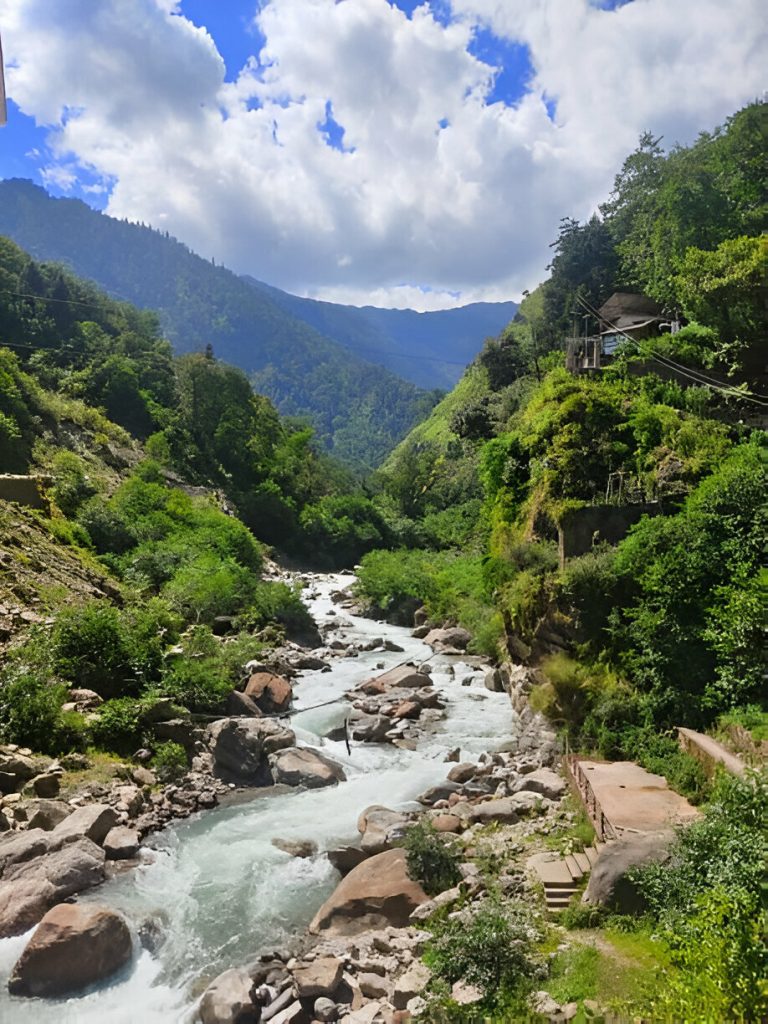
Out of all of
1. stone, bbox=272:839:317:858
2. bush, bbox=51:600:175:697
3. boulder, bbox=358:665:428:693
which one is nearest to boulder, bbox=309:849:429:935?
stone, bbox=272:839:317:858

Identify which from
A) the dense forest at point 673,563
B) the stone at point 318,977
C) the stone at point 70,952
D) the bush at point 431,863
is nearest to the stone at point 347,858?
the bush at point 431,863

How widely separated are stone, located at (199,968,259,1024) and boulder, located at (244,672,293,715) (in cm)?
942

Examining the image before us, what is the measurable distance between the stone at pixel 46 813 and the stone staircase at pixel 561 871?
763 centimetres

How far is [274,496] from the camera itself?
49.5 metres

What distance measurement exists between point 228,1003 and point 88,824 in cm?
449

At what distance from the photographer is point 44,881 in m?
9.23

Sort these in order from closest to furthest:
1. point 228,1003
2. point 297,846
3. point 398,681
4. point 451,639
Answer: point 228,1003 → point 297,846 → point 398,681 → point 451,639

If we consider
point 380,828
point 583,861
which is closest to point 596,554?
point 583,861

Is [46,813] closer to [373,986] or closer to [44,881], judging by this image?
[44,881]

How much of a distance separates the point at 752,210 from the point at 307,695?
82.6ft

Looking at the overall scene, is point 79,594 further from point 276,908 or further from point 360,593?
point 360,593

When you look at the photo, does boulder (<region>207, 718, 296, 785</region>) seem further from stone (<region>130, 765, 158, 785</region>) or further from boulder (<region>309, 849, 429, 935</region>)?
boulder (<region>309, 849, 429, 935</region>)

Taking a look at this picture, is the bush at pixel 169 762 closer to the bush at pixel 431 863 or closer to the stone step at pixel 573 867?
the bush at pixel 431 863

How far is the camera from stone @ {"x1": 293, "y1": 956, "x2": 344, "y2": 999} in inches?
299
